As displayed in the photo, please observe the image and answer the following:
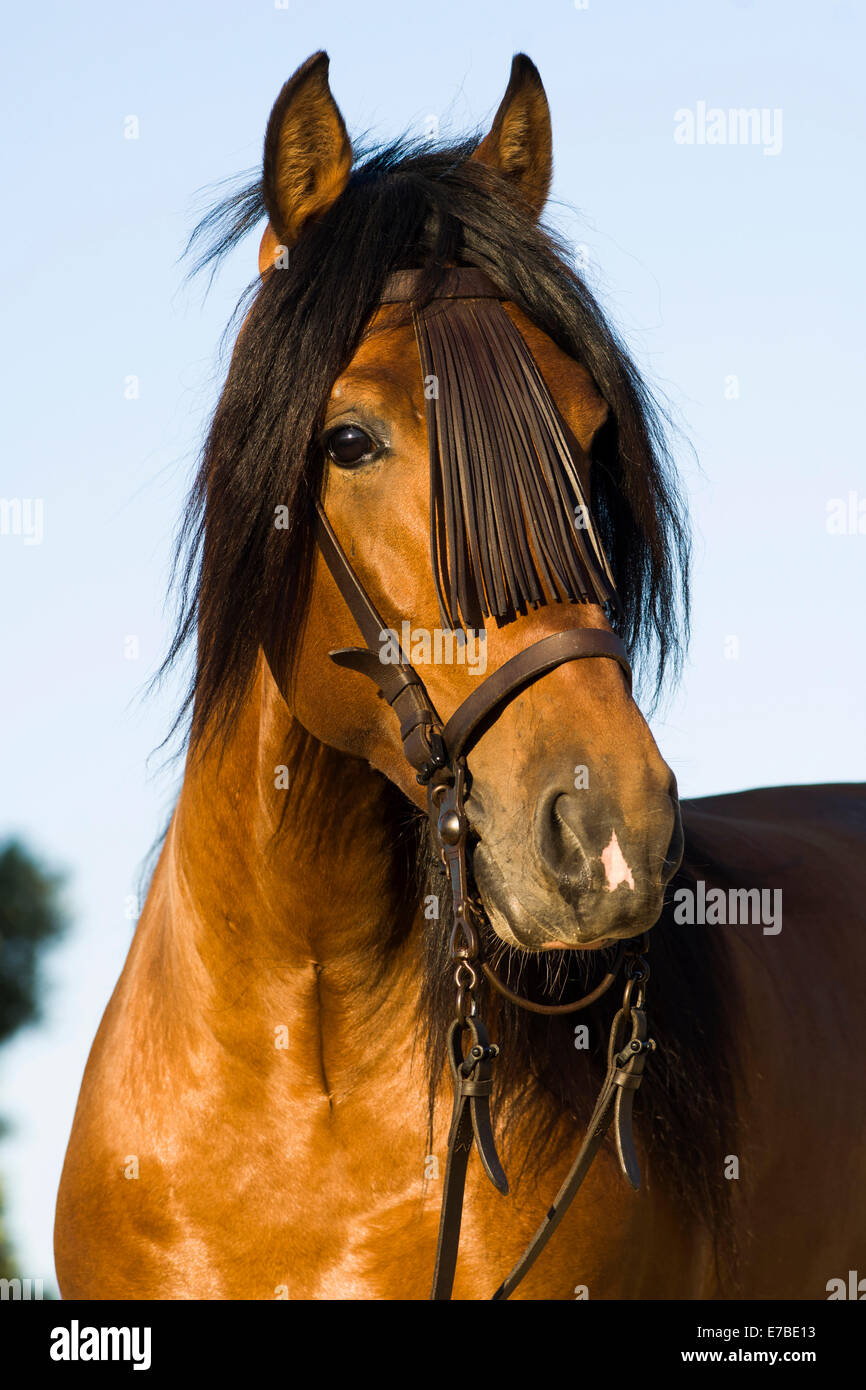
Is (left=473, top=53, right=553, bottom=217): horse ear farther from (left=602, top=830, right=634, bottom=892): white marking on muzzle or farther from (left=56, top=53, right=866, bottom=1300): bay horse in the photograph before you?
(left=602, top=830, right=634, bottom=892): white marking on muzzle

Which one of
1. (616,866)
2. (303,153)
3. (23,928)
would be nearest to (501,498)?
(616,866)

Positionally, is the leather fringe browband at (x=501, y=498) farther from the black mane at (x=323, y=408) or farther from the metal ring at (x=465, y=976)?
the metal ring at (x=465, y=976)

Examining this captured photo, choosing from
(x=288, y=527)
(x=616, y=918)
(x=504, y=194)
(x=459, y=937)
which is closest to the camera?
(x=616, y=918)

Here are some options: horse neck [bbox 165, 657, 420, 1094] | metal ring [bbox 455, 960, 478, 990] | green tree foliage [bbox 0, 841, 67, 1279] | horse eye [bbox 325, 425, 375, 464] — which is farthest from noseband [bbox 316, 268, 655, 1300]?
green tree foliage [bbox 0, 841, 67, 1279]

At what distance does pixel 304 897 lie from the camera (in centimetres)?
287

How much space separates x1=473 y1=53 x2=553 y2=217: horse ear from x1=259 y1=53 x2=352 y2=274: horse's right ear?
1.62 feet

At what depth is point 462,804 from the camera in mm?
2447

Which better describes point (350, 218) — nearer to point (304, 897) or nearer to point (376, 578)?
point (376, 578)

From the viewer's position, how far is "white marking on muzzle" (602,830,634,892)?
87.0 inches

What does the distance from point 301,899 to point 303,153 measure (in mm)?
1554

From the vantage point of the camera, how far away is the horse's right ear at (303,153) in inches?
111

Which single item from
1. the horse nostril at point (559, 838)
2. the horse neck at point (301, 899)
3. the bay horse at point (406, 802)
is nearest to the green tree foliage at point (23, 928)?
the bay horse at point (406, 802)
